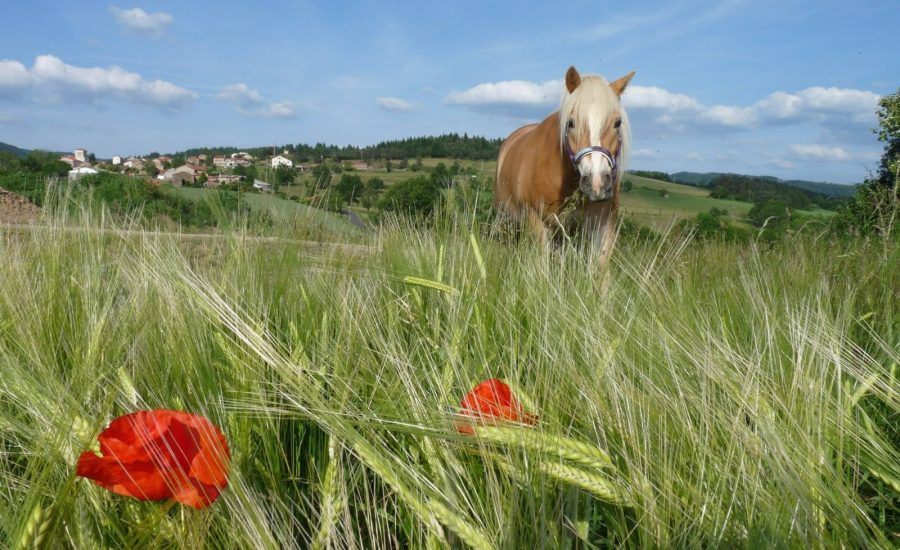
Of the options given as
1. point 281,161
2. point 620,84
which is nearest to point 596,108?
point 620,84

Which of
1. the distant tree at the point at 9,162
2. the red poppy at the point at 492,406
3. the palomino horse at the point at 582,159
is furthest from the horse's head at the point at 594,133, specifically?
the distant tree at the point at 9,162

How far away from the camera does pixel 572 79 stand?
4.07 metres

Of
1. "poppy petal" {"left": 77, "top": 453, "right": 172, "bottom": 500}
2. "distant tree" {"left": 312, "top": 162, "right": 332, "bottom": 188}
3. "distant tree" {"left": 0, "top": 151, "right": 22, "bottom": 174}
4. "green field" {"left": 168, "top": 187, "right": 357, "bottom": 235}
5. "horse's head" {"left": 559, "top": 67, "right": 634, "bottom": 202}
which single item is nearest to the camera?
"poppy petal" {"left": 77, "top": 453, "right": 172, "bottom": 500}

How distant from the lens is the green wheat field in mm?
671

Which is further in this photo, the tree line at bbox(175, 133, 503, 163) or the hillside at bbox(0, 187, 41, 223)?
the hillside at bbox(0, 187, 41, 223)

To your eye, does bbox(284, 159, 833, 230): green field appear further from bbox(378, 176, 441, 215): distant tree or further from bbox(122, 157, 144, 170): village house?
bbox(122, 157, 144, 170): village house

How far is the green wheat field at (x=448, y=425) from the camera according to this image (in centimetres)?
67

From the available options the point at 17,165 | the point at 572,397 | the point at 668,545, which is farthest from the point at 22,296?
the point at 17,165

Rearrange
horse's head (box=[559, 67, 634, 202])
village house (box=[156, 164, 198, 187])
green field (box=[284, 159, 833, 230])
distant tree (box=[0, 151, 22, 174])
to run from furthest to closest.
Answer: distant tree (box=[0, 151, 22, 174]) → village house (box=[156, 164, 198, 187]) → horse's head (box=[559, 67, 634, 202]) → green field (box=[284, 159, 833, 230])

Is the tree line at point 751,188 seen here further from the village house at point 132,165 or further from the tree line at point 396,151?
the village house at point 132,165

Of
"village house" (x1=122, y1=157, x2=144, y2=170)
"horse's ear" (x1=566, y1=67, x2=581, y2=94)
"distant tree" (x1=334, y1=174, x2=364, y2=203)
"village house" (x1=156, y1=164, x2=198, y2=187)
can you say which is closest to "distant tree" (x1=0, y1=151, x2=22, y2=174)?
"village house" (x1=156, y1=164, x2=198, y2=187)

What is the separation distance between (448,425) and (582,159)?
320cm

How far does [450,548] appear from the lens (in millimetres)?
686

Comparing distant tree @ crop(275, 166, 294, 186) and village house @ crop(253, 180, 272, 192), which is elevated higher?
distant tree @ crop(275, 166, 294, 186)
